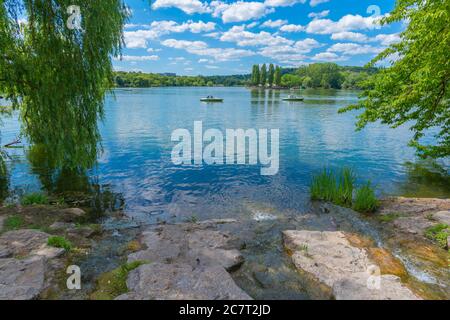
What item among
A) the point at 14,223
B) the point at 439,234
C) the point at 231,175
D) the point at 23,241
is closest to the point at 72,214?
the point at 14,223

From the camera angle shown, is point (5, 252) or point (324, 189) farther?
point (324, 189)

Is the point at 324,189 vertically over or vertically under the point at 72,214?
over

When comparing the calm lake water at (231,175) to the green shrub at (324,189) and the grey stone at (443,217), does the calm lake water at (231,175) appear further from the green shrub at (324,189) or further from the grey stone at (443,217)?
the grey stone at (443,217)

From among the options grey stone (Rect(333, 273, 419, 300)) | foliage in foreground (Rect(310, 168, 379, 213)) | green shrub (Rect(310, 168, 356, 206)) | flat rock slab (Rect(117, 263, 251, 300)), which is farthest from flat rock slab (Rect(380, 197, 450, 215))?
flat rock slab (Rect(117, 263, 251, 300))

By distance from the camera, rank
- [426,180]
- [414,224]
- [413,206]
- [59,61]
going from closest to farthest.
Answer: [414,224] → [59,61] → [413,206] → [426,180]

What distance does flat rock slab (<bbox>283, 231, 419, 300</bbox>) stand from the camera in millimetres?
4578

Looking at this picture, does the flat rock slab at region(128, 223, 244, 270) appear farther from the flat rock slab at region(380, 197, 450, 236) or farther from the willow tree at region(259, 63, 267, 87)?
the willow tree at region(259, 63, 267, 87)

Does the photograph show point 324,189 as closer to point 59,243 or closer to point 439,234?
point 439,234

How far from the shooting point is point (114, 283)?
15.8 feet

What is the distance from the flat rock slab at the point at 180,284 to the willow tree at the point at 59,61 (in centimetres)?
649

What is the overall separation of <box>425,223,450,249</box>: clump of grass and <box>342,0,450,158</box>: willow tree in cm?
416

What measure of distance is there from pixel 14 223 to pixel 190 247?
5.26 metres

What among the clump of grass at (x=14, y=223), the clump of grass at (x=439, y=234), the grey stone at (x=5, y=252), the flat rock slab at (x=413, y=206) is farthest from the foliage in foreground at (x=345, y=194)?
the clump of grass at (x=14, y=223)
